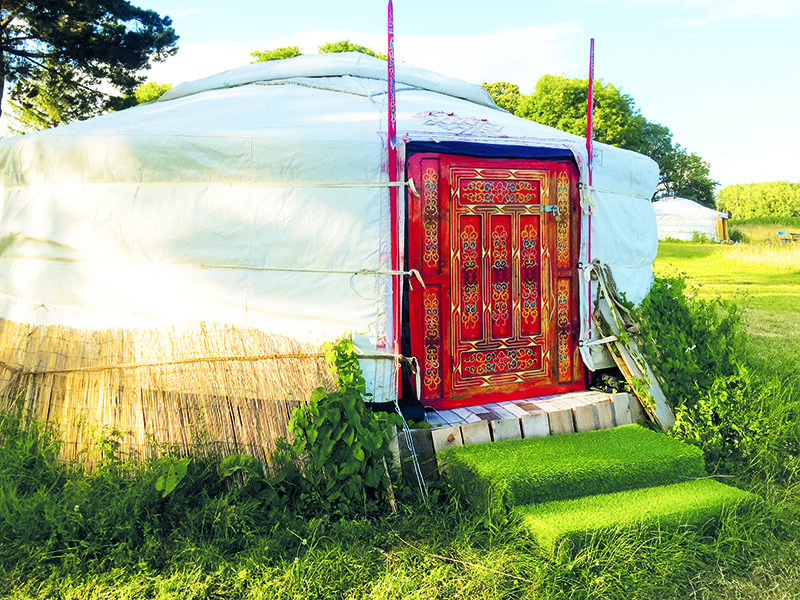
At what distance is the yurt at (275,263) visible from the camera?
3.18 meters

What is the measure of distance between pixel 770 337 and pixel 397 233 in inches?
195

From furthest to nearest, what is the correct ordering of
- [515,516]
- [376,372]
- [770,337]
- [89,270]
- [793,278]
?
1. [793,278]
2. [770,337]
3. [89,270]
4. [376,372]
5. [515,516]

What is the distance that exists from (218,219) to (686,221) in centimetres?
2290

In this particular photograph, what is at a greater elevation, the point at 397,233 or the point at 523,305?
the point at 397,233

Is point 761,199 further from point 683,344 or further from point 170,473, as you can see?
point 170,473

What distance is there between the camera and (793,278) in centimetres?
1169

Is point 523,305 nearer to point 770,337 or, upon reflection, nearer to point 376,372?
point 376,372

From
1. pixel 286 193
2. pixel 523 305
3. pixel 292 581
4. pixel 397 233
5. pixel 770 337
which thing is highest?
pixel 286 193

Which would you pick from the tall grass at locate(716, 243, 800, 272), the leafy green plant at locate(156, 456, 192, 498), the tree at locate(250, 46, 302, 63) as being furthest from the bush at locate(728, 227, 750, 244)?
the leafy green plant at locate(156, 456, 192, 498)

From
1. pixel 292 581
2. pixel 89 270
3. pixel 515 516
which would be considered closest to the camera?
pixel 292 581

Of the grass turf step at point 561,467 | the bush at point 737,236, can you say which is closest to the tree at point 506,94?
the bush at point 737,236

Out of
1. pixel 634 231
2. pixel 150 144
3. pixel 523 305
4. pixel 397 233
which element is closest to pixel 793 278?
pixel 634 231

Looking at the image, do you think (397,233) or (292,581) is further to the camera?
(397,233)

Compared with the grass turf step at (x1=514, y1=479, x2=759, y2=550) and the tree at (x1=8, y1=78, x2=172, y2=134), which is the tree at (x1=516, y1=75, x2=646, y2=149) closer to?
the tree at (x1=8, y1=78, x2=172, y2=134)
